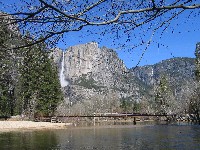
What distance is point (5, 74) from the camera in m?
42.8

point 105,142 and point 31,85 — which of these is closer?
point 105,142

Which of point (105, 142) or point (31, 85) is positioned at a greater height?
point (31, 85)

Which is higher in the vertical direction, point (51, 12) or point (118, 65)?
point (51, 12)

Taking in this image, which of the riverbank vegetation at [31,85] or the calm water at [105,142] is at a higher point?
the riverbank vegetation at [31,85]

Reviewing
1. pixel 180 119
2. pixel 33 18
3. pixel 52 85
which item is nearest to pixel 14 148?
pixel 33 18

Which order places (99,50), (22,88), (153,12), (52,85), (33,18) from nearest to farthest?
(33,18) → (153,12) → (99,50) → (22,88) → (52,85)

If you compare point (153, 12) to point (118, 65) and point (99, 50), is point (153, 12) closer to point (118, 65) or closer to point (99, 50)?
point (118, 65)

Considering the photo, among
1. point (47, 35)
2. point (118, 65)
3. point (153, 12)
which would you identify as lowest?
point (118, 65)

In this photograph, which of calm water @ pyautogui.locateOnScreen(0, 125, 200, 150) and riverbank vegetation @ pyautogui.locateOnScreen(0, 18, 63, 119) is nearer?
calm water @ pyautogui.locateOnScreen(0, 125, 200, 150)

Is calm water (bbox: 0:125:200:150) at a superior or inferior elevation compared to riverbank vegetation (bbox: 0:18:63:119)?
inferior

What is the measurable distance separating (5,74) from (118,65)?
133 feet

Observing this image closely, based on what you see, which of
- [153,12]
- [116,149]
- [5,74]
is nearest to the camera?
[153,12]

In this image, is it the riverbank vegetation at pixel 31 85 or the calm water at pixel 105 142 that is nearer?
the calm water at pixel 105 142

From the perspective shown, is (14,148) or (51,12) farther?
(14,148)
